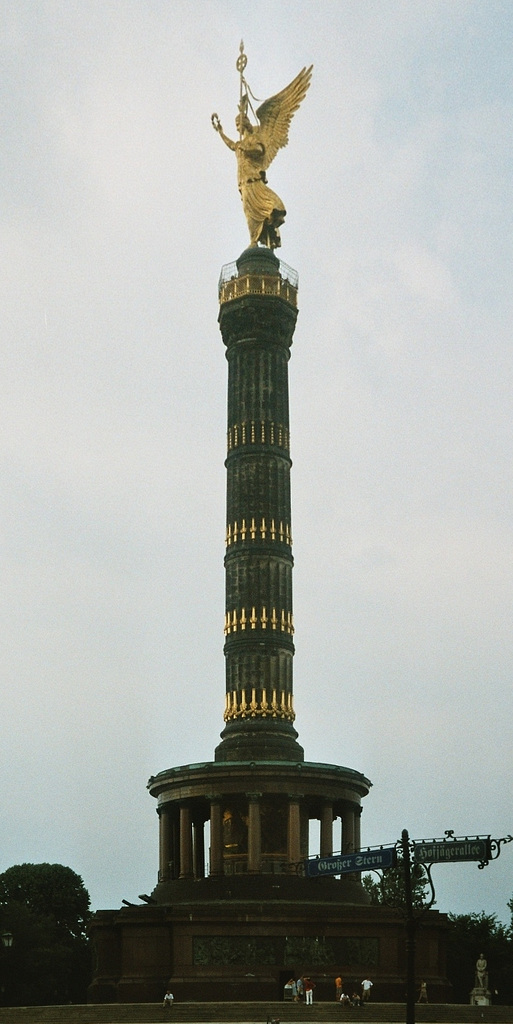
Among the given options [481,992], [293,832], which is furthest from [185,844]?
[481,992]

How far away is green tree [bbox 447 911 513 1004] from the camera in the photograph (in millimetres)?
68250

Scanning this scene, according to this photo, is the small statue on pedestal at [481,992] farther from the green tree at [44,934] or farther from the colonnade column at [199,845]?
the green tree at [44,934]

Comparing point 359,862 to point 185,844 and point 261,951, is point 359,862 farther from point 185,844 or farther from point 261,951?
point 185,844

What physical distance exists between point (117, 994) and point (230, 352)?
103 ft

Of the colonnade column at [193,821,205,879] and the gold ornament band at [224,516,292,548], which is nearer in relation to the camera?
the colonnade column at [193,821,205,879]

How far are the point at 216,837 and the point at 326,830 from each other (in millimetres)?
4798

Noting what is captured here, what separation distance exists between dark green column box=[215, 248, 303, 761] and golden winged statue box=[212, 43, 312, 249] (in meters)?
1.51

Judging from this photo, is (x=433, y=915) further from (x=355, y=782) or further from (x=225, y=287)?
(x=225, y=287)

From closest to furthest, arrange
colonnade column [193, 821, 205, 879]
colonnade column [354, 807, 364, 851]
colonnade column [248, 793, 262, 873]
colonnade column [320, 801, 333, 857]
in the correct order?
colonnade column [248, 793, 262, 873] → colonnade column [320, 801, 333, 857] → colonnade column [354, 807, 364, 851] → colonnade column [193, 821, 205, 879]

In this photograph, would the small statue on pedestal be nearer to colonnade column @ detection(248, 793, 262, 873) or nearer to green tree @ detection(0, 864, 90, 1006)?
colonnade column @ detection(248, 793, 262, 873)

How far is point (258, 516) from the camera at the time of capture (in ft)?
216

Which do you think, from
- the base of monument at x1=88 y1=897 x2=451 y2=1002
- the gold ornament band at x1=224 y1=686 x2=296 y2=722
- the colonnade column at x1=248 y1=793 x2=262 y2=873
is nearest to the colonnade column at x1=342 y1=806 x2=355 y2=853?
the gold ornament band at x1=224 y1=686 x2=296 y2=722

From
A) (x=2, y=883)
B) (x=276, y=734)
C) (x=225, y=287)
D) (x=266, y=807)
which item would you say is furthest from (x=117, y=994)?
(x=225, y=287)

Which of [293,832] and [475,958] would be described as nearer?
[293,832]
